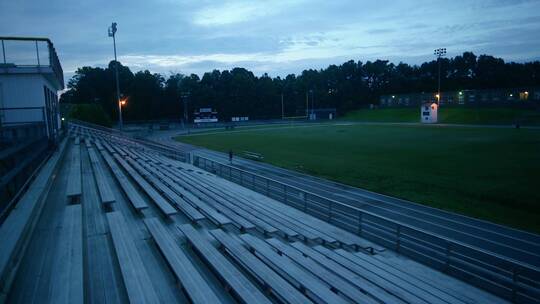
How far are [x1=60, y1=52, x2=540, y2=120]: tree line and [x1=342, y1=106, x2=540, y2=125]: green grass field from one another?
22.5 meters

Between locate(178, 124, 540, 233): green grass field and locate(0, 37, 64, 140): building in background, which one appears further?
locate(178, 124, 540, 233): green grass field

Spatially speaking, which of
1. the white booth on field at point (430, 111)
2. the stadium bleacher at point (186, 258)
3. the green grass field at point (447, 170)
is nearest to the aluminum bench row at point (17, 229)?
the stadium bleacher at point (186, 258)

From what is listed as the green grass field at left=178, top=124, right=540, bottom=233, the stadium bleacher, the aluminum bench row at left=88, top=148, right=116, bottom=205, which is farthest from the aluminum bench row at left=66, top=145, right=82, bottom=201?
the green grass field at left=178, top=124, right=540, bottom=233

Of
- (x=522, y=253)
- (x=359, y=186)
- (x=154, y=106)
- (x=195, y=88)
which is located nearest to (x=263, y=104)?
(x=195, y=88)

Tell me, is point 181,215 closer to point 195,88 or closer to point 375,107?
point 195,88

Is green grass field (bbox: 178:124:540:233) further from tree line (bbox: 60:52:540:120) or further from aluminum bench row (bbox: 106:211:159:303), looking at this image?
tree line (bbox: 60:52:540:120)

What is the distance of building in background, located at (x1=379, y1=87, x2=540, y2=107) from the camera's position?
7581 centimetres

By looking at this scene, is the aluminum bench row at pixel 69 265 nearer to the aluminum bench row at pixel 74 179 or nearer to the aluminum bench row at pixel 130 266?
the aluminum bench row at pixel 130 266

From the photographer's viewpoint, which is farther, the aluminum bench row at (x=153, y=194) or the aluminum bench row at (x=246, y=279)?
the aluminum bench row at (x=153, y=194)

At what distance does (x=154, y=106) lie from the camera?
95062 millimetres

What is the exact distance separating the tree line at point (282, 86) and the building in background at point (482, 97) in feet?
67.3

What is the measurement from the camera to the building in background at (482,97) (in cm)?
7581

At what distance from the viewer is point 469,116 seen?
240 feet

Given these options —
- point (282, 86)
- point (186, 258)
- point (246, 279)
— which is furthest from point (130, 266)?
point (282, 86)
